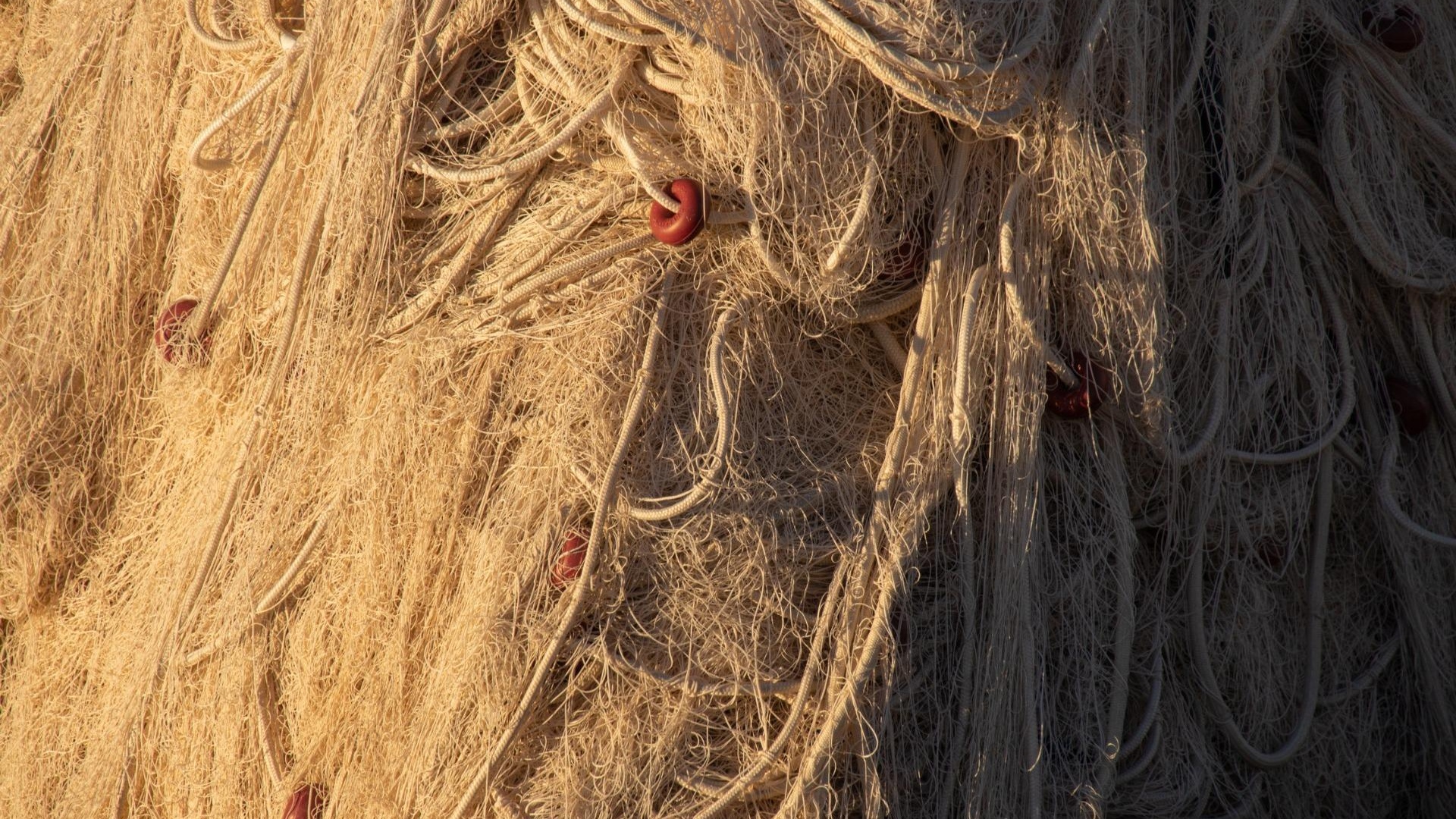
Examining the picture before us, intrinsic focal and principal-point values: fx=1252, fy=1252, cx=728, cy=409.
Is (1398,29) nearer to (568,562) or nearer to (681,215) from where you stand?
(681,215)

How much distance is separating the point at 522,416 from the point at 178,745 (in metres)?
0.74

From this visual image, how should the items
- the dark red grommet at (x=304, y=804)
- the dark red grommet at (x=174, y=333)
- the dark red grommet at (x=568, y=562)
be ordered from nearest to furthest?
the dark red grommet at (x=568, y=562) → the dark red grommet at (x=304, y=804) → the dark red grommet at (x=174, y=333)

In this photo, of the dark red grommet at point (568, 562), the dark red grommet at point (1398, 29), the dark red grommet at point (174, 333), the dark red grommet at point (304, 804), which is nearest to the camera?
the dark red grommet at point (568, 562)

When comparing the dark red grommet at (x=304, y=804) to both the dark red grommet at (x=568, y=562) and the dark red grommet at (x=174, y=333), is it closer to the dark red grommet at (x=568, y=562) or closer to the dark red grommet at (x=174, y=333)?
the dark red grommet at (x=568, y=562)

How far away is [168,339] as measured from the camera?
6.53 feet

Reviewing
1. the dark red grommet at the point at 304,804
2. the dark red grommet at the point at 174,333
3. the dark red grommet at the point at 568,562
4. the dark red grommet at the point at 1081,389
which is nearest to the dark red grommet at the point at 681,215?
the dark red grommet at the point at 568,562

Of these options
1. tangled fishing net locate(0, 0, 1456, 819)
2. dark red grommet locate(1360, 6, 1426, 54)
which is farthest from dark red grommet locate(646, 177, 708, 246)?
dark red grommet locate(1360, 6, 1426, 54)

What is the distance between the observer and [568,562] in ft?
5.31

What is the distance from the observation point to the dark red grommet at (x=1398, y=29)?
2.11 meters

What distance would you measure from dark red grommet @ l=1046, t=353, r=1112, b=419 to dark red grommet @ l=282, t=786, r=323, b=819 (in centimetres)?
117

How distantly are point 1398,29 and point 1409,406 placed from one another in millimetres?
640

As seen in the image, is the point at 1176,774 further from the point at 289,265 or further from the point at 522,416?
the point at 289,265

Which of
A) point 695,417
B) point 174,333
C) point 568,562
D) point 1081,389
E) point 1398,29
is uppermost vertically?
point 1398,29

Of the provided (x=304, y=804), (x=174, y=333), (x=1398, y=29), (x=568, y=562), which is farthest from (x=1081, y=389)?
(x=174, y=333)
